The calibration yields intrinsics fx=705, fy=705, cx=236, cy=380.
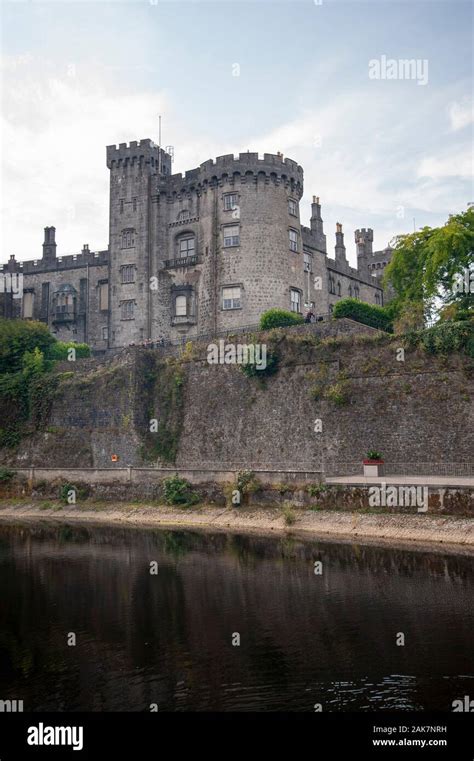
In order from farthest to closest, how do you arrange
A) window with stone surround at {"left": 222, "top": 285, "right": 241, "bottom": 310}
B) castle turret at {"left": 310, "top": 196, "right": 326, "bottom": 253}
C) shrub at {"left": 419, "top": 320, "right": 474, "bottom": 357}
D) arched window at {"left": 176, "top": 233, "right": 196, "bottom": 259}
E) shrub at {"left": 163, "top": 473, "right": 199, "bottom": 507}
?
1. castle turret at {"left": 310, "top": 196, "right": 326, "bottom": 253}
2. arched window at {"left": 176, "top": 233, "right": 196, "bottom": 259}
3. window with stone surround at {"left": 222, "top": 285, "right": 241, "bottom": 310}
4. shrub at {"left": 163, "top": 473, "right": 199, "bottom": 507}
5. shrub at {"left": 419, "top": 320, "right": 474, "bottom": 357}

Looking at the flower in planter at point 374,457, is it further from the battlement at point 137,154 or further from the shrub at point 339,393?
the battlement at point 137,154

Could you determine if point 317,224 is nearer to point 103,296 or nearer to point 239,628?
point 103,296

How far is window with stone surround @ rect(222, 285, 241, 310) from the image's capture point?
53219 mm

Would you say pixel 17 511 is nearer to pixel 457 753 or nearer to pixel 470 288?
pixel 470 288

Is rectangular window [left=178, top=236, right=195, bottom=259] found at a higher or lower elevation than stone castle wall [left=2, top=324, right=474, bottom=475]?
higher

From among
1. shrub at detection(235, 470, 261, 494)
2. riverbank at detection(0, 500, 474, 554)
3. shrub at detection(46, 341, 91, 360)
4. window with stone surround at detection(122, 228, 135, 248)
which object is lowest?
riverbank at detection(0, 500, 474, 554)

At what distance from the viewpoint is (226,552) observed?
28.9m

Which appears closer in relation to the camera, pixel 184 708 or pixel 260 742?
pixel 260 742

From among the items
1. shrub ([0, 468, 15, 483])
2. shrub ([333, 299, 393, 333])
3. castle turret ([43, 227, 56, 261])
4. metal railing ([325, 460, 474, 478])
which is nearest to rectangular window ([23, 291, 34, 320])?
castle turret ([43, 227, 56, 261])

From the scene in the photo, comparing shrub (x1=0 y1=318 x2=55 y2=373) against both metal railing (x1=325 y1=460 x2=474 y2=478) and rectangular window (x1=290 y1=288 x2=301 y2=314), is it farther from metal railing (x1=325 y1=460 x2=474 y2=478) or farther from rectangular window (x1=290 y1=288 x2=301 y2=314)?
metal railing (x1=325 y1=460 x2=474 y2=478)

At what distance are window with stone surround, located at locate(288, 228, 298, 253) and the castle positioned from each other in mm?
79

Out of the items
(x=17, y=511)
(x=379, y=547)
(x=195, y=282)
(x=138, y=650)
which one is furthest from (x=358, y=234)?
(x=138, y=650)

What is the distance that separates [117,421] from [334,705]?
3508 cm

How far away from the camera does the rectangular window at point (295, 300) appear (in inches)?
2170
